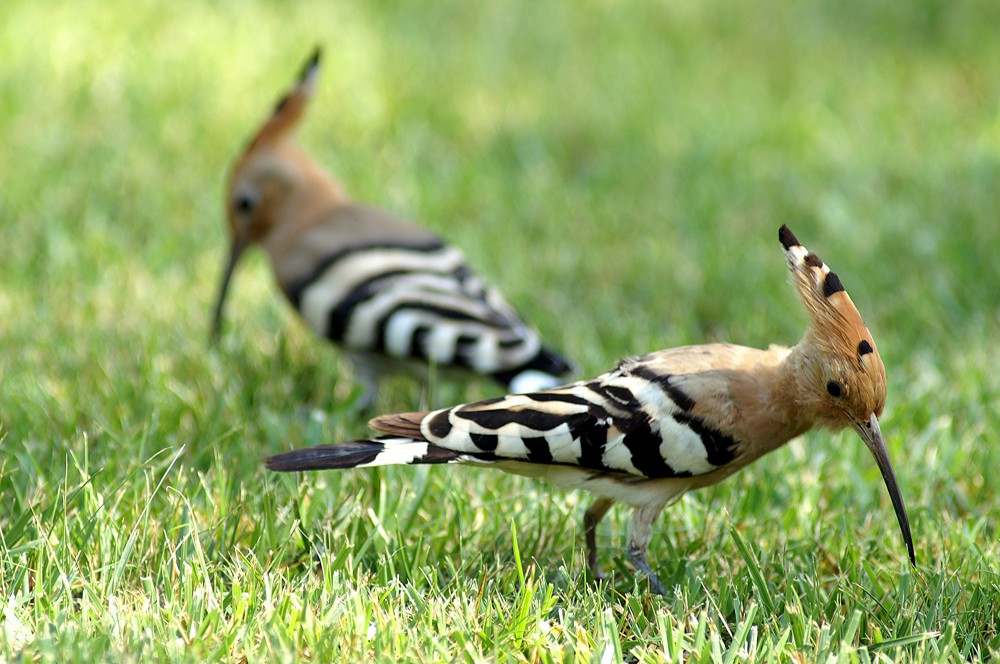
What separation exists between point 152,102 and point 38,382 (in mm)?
3049

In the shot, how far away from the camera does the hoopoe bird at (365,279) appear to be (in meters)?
3.85

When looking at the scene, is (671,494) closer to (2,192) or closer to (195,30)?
(2,192)

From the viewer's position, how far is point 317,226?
173 inches

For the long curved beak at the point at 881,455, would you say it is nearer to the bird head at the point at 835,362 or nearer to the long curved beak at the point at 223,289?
the bird head at the point at 835,362

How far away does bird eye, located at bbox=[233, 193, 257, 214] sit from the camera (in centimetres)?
457

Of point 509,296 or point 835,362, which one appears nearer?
point 835,362

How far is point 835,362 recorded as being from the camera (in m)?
2.66

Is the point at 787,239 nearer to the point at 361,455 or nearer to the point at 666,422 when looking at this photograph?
the point at 666,422

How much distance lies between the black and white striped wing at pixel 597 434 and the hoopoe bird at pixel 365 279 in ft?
3.45

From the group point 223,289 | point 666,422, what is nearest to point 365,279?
point 223,289

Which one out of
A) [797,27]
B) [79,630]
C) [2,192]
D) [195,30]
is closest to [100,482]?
[79,630]

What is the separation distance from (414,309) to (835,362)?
5.40 ft

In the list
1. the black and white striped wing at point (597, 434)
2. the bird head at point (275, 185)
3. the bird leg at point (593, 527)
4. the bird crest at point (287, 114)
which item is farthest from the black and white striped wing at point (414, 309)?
the black and white striped wing at point (597, 434)

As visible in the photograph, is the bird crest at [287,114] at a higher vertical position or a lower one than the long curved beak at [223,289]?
higher
